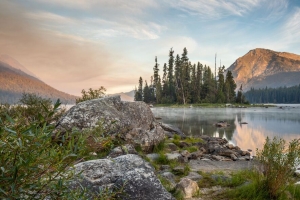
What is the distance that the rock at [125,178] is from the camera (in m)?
3.41

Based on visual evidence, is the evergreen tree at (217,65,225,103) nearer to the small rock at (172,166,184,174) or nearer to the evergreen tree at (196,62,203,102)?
the evergreen tree at (196,62,203,102)

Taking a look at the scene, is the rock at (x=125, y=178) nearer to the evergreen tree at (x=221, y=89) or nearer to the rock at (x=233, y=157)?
the rock at (x=233, y=157)

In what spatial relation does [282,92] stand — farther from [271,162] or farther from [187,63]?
[271,162]

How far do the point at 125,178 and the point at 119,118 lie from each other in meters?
5.56

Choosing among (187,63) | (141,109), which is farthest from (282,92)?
(141,109)

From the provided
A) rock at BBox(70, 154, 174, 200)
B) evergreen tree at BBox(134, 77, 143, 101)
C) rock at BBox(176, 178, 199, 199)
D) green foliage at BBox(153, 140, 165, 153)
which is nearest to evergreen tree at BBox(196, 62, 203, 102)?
evergreen tree at BBox(134, 77, 143, 101)

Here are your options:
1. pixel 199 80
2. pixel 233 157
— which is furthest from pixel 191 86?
pixel 233 157

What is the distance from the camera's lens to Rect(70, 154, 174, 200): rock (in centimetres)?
341

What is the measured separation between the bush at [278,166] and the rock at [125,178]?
263 cm

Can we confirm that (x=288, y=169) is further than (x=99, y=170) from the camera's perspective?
Yes

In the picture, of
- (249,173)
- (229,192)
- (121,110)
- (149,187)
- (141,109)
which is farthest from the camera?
(141,109)

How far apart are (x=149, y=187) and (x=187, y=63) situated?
91856 millimetres

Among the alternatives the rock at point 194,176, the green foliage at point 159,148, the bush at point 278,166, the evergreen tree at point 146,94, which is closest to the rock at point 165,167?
the rock at point 194,176

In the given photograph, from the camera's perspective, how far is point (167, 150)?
410 inches
